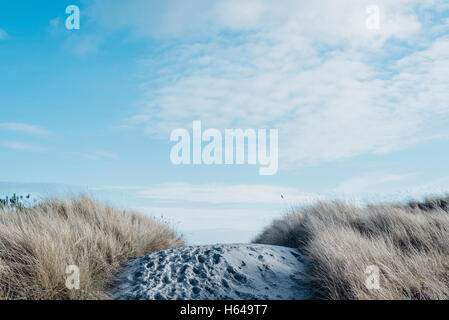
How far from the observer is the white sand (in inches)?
165

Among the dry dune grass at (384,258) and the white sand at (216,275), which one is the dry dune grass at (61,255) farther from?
the dry dune grass at (384,258)

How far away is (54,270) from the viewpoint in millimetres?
4102

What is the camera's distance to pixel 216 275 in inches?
177

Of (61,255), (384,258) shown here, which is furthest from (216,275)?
(384,258)

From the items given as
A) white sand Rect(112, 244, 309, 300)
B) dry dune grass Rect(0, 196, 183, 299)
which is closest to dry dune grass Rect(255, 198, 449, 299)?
white sand Rect(112, 244, 309, 300)

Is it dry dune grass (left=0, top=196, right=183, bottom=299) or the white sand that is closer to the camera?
dry dune grass (left=0, top=196, right=183, bottom=299)

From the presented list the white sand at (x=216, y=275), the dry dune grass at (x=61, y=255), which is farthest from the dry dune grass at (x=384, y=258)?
the dry dune grass at (x=61, y=255)

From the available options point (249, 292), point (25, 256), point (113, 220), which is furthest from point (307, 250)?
point (25, 256)

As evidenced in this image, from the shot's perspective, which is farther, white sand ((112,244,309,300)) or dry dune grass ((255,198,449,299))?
white sand ((112,244,309,300))

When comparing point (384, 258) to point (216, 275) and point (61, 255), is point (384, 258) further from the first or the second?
point (61, 255)

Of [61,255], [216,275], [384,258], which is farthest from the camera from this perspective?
[384,258]

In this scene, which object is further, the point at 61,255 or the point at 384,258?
the point at 384,258

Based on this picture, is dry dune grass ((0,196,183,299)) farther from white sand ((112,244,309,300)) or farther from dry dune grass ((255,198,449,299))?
dry dune grass ((255,198,449,299))

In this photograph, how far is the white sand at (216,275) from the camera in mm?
4184
